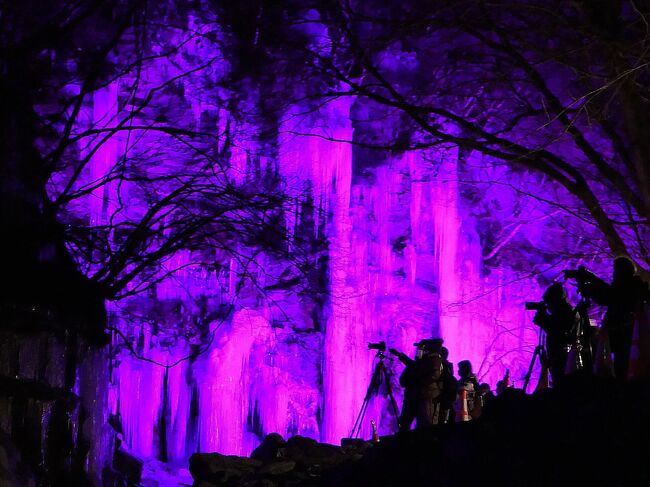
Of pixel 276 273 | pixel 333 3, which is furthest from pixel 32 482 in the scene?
pixel 276 273

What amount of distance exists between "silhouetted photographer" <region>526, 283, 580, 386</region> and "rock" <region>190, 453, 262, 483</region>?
5.49 m

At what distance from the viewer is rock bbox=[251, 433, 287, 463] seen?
12.8 metres

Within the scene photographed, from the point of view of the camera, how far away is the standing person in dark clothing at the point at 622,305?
6.71m

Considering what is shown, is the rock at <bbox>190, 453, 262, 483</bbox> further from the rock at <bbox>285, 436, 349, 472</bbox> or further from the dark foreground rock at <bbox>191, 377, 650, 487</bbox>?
the dark foreground rock at <bbox>191, 377, 650, 487</bbox>

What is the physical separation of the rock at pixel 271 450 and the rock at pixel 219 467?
0.29 m

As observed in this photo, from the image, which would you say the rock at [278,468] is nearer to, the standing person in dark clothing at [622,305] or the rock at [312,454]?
the rock at [312,454]

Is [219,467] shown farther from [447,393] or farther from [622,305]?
[622,305]

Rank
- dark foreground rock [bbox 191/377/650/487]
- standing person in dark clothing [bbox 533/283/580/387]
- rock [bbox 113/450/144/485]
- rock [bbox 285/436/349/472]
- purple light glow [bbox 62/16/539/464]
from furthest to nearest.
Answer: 1. purple light glow [bbox 62/16/539/464]
2. rock [bbox 113/450/144/485]
3. rock [bbox 285/436/349/472]
4. standing person in dark clothing [bbox 533/283/580/387]
5. dark foreground rock [bbox 191/377/650/487]

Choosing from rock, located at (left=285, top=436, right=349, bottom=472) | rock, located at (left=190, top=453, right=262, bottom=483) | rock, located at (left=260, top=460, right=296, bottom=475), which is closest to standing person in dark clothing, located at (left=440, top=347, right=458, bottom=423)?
rock, located at (left=285, top=436, right=349, bottom=472)

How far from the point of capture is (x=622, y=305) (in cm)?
681

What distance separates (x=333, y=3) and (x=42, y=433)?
7.98 metres

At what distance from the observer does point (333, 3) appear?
456 inches

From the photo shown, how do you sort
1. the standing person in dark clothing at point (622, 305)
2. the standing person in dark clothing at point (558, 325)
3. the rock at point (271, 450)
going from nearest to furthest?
the standing person in dark clothing at point (622, 305)
the standing person in dark clothing at point (558, 325)
the rock at point (271, 450)

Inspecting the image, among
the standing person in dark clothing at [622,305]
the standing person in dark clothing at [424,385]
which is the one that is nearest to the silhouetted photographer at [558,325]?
the standing person in dark clothing at [622,305]
